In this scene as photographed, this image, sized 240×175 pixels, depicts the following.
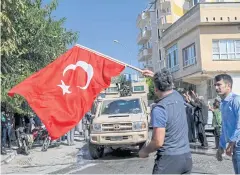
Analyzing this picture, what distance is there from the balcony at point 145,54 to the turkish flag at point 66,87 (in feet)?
190

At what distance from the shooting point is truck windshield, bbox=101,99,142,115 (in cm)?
1398

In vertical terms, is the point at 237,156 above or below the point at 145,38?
below

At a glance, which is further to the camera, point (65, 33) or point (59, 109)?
point (65, 33)

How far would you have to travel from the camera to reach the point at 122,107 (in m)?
14.2

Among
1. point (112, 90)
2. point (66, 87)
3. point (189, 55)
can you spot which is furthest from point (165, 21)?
point (66, 87)

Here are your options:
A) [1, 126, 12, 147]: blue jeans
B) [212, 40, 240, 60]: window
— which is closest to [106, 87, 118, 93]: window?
[1, 126, 12, 147]: blue jeans

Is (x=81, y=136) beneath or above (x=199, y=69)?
beneath

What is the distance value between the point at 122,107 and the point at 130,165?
138 inches

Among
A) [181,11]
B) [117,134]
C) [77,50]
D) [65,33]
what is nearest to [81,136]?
[65,33]

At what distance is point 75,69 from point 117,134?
196 inches

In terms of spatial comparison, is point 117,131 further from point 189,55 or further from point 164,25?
point 164,25

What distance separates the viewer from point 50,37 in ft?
56.2

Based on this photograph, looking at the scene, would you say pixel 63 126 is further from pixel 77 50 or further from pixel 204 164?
pixel 204 164

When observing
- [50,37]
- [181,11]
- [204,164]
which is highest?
[181,11]
